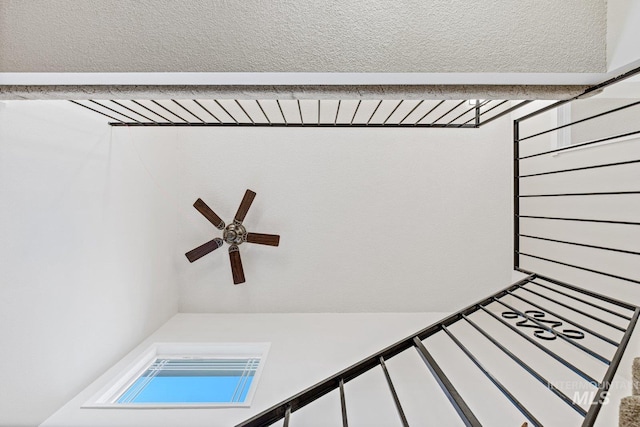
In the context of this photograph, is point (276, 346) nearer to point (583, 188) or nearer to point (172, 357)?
point (172, 357)

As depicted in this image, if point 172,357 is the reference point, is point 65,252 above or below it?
above

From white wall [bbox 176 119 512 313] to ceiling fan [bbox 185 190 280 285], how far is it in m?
0.31

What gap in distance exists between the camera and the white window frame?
2.01m

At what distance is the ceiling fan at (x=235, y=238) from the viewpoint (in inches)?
122

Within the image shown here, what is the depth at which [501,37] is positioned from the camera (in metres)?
1.10

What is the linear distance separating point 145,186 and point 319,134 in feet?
6.03

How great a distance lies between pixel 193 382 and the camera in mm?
2592

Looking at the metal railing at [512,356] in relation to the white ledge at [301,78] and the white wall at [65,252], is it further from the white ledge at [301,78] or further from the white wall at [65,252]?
the white wall at [65,252]

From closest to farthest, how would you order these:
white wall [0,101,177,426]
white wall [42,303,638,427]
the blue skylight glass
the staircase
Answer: the staircase, white wall [0,101,177,426], white wall [42,303,638,427], the blue skylight glass

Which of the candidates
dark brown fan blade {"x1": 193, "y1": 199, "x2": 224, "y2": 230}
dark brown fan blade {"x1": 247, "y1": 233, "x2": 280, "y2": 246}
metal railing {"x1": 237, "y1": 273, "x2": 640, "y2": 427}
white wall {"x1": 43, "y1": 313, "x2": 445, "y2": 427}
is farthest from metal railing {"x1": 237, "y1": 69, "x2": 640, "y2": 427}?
dark brown fan blade {"x1": 193, "y1": 199, "x2": 224, "y2": 230}

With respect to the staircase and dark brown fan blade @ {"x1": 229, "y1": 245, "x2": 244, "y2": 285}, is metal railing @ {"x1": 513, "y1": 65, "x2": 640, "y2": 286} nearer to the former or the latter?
the staircase

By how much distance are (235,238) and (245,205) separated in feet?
1.21

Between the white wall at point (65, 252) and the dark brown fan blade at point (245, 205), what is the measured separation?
2.69 feet

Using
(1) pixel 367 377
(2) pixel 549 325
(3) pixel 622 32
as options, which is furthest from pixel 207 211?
(2) pixel 549 325
